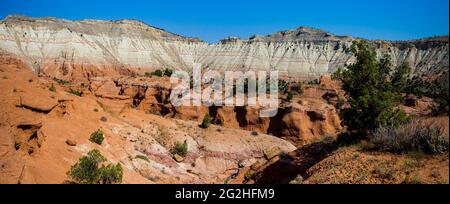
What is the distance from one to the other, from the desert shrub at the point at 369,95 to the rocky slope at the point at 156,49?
70408mm

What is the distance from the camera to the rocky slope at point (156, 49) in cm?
9556

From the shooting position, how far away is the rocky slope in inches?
3762

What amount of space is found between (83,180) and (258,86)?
3321cm

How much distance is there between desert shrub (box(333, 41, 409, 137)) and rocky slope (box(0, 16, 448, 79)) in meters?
70.4

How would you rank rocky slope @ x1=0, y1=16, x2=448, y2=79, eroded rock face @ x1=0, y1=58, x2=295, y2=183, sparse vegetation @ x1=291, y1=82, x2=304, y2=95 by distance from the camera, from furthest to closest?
rocky slope @ x1=0, y1=16, x2=448, y2=79 < sparse vegetation @ x1=291, y1=82, x2=304, y2=95 < eroded rock face @ x1=0, y1=58, x2=295, y2=183

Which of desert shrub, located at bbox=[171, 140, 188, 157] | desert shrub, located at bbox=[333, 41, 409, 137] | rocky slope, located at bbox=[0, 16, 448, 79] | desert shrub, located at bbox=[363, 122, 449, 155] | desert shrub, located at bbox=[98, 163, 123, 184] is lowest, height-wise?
desert shrub, located at bbox=[171, 140, 188, 157]

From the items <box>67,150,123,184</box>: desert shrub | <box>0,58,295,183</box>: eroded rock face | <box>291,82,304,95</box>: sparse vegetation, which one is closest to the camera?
<box>0,58,295,183</box>: eroded rock face

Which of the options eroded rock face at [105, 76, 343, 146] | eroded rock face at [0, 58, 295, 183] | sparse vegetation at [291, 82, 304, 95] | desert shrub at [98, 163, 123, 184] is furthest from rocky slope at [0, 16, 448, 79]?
desert shrub at [98, 163, 123, 184]

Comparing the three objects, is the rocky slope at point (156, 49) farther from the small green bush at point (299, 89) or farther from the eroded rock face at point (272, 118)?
the eroded rock face at point (272, 118)

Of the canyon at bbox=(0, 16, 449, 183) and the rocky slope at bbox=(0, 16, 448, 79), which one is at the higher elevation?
the rocky slope at bbox=(0, 16, 448, 79)

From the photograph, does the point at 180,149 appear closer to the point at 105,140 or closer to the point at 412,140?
the point at 105,140

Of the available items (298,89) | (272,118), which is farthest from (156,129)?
(298,89)

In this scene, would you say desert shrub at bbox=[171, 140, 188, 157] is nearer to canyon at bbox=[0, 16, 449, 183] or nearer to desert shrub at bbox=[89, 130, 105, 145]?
canyon at bbox=[0, 16, 449, 183]

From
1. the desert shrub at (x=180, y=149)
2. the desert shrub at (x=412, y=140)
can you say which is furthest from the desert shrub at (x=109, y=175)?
the desert shrub at (x=180, y=149)
